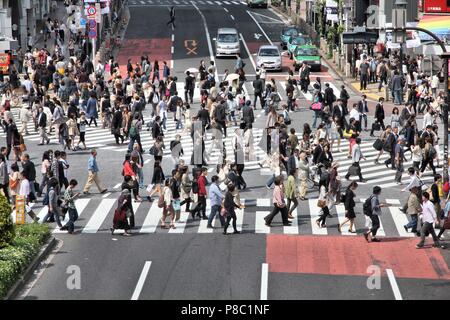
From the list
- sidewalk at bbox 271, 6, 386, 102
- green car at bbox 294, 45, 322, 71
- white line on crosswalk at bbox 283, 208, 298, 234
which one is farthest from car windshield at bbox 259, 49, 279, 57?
white line on crosswalk at bbox 283, 208, 298, 234

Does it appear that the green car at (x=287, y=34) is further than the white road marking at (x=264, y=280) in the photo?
Yes

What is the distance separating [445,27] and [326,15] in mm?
12351

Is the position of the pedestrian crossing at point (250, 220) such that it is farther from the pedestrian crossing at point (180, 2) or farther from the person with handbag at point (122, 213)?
the pedestrian crossing at point (180, 2)

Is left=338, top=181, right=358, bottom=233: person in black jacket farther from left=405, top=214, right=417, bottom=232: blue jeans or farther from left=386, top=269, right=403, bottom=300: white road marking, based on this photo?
left=386, top=269, right=403, bottom=300: white road marking

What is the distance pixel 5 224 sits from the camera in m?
26.7

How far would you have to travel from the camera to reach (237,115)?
4934 cm

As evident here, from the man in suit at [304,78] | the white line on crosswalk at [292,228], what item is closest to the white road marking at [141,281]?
the white line on crosswalk at [292,228]

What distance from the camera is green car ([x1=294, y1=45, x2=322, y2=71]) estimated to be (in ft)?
210

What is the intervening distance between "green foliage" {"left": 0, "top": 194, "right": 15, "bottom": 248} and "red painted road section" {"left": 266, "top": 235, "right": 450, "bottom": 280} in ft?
20.0

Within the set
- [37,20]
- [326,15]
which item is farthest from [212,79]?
[37,20]

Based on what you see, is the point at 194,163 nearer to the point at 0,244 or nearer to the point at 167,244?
the point at 167,244

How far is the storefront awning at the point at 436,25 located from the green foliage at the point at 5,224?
35.9 meters

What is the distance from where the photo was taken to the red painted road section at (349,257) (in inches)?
1105

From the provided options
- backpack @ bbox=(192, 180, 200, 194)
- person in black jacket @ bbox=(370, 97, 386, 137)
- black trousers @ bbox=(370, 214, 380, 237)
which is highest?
person in black jacket @ bbox=(370, 97, 386, 137)
